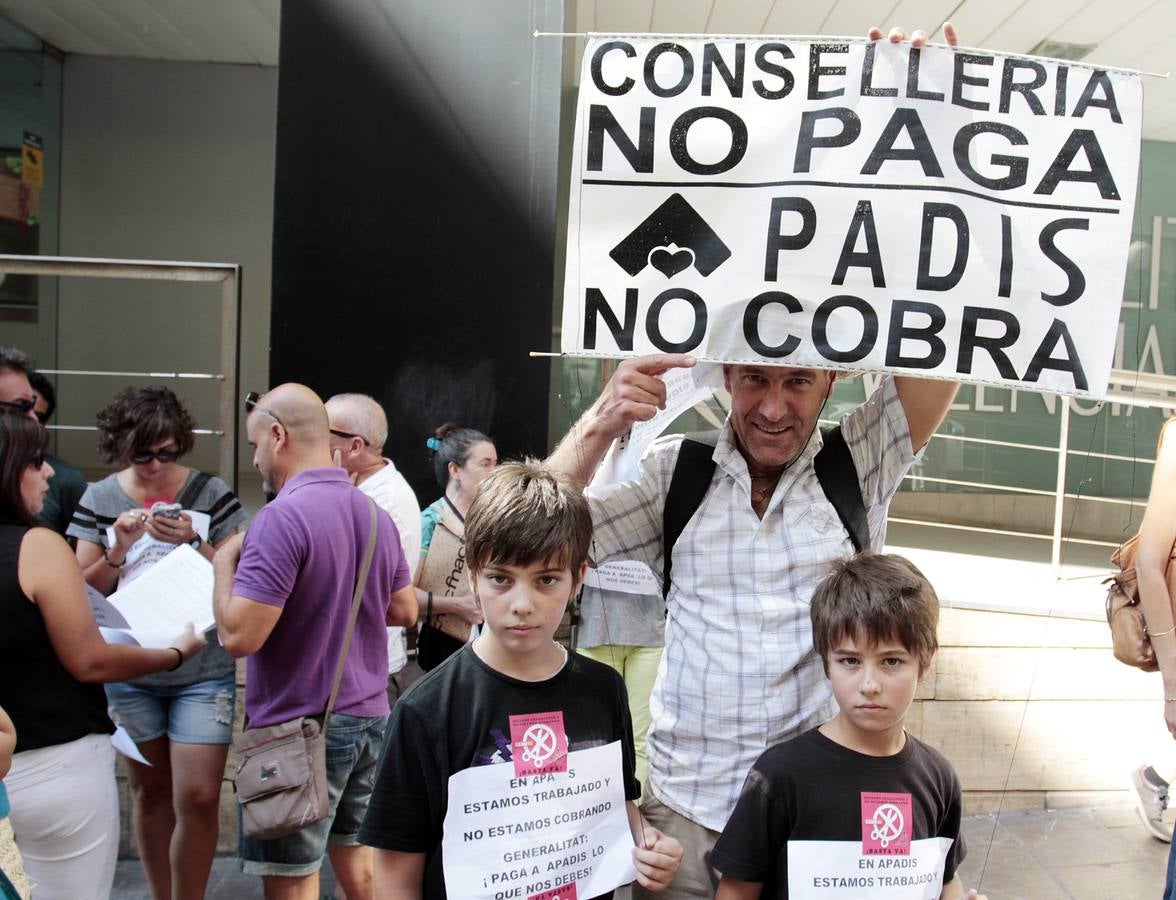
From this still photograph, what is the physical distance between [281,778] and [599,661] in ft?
3.55

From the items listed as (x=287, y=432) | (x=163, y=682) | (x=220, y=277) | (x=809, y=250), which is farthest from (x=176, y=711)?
(x=809, y=250)

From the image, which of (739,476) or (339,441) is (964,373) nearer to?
(739,476)

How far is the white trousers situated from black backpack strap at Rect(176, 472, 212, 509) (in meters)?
0.99

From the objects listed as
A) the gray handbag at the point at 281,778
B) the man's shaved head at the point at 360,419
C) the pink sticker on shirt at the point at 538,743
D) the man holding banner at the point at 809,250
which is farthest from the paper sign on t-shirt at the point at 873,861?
the man's shaved head at the point at 360,419

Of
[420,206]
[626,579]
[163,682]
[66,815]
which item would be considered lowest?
[66,815]

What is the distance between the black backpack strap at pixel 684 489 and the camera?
7.23 ft

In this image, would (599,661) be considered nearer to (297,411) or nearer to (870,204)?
(870,204)

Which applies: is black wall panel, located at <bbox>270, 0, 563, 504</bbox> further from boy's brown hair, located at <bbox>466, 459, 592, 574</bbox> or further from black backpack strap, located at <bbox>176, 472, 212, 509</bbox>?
boy's brown hair, located at <bbox>466, 459, 592, 574</bbox>

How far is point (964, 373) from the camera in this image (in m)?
2.16

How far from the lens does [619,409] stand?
213 cm

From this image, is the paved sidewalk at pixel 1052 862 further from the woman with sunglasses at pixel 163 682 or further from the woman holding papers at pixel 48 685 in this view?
the woman holding papers at pixel 48 685

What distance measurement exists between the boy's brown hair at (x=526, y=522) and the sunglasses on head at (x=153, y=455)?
1.93m

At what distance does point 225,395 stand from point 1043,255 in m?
3.67

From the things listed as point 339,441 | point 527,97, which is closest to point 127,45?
point 527,97
